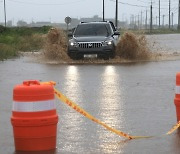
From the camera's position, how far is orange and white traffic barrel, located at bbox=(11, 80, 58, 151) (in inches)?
255

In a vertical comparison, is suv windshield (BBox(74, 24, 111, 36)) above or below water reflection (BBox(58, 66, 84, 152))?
above

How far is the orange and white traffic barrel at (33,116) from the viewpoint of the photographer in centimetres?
648

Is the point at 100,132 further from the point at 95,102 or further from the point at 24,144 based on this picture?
the point at 95,102

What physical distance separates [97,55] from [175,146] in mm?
16362

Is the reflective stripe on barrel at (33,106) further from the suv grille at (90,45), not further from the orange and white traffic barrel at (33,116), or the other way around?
the suv grille at (90,45)

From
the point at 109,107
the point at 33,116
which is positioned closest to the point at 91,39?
the point at 109,107

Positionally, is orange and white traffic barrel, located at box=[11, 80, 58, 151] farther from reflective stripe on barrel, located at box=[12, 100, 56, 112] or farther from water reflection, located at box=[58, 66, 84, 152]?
water reflection, located at box=[58, 66, 84, 152]

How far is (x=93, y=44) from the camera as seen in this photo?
23188 millimetres

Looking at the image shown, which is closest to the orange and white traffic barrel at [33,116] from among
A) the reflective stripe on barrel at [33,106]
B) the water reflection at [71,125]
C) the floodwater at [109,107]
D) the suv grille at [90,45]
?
the reflective stripe on barrel at [33,106]

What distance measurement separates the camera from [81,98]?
39.9 feet

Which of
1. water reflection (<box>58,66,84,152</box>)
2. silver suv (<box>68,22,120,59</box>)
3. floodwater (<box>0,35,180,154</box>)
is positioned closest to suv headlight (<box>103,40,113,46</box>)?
silver suv (<box>68,22,120,59</box>)

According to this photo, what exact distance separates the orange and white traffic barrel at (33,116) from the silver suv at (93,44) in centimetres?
1654

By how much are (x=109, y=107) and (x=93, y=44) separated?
12684 mm

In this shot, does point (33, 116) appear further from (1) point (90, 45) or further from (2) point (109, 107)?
(1) point (90, 45)
